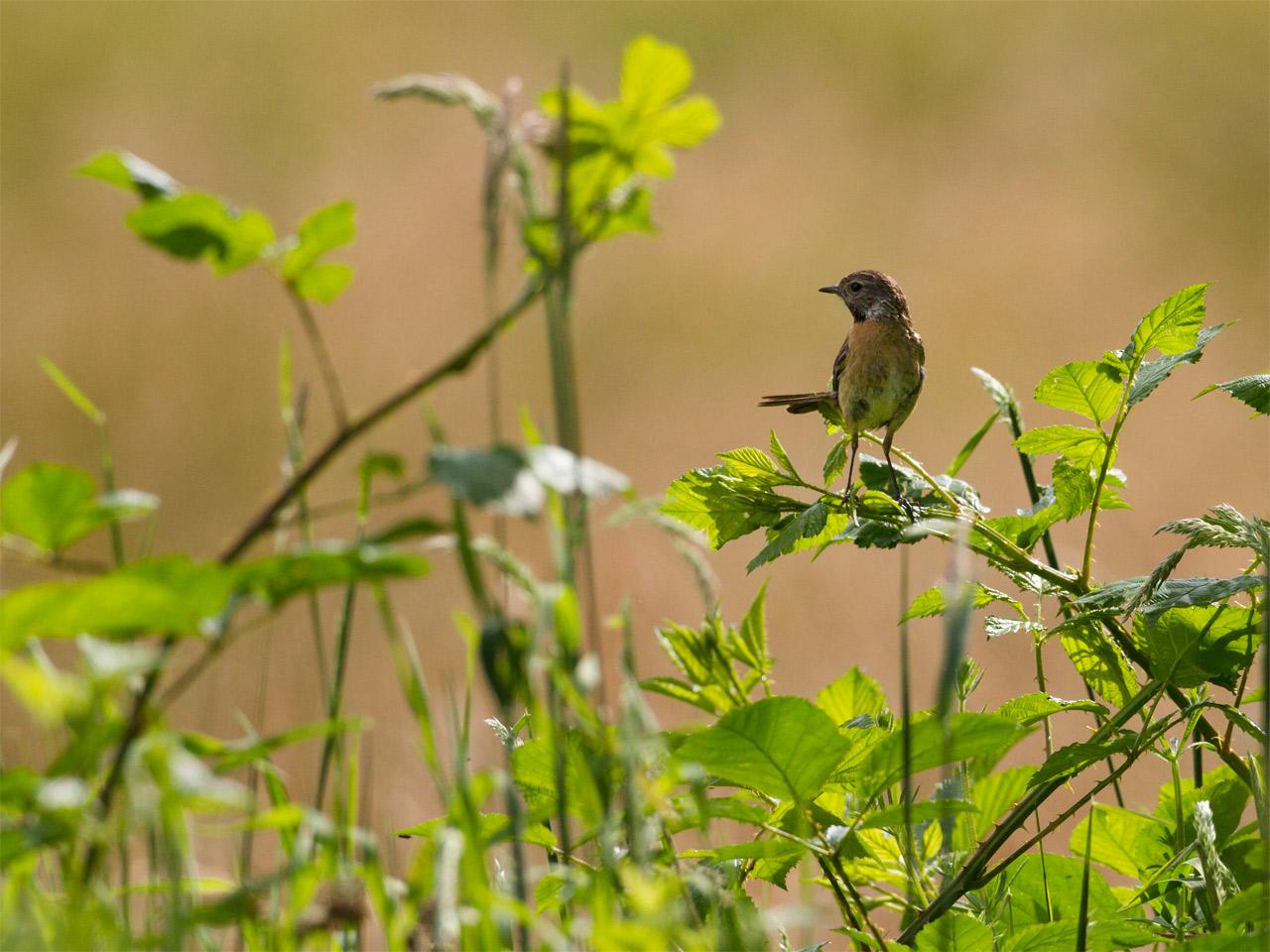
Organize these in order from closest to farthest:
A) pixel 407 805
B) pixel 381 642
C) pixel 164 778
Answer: pixel 164 778 < pixel 407 805 < pixel 381 642

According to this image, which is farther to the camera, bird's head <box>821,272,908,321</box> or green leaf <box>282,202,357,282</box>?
bird's head <box>821,272,908,321</box>

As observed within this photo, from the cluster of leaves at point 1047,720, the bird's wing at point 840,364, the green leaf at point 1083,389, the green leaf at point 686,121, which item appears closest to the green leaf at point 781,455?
the cluster of leaves at point 1047,720

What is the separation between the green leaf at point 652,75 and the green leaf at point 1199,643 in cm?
67

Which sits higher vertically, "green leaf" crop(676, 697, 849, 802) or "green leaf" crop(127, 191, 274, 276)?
"green leaf" crop(127, 191, 274, 276)

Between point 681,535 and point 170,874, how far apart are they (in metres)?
0.33

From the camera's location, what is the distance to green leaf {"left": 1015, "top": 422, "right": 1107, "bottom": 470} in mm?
1224

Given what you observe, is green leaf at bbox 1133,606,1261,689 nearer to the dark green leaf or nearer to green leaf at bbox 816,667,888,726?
green leaf at bbox 816,667,888,726

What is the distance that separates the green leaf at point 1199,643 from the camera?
1095 mm

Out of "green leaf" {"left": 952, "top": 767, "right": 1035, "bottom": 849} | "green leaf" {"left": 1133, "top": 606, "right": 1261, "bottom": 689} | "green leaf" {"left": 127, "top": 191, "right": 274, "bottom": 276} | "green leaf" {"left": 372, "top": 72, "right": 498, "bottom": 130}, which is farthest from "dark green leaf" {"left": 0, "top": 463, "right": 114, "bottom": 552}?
"green leaf" {"left": 1133, "top": 606, "right": 1261, "bottom": 689}

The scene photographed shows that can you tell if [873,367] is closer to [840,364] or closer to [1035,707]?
[840,364]

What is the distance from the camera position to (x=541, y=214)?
0.66m

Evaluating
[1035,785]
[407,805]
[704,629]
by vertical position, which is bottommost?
[407,805]

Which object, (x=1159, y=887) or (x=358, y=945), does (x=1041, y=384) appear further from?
(x=358, y=945)

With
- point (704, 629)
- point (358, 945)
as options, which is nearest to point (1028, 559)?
point (704, 629)
